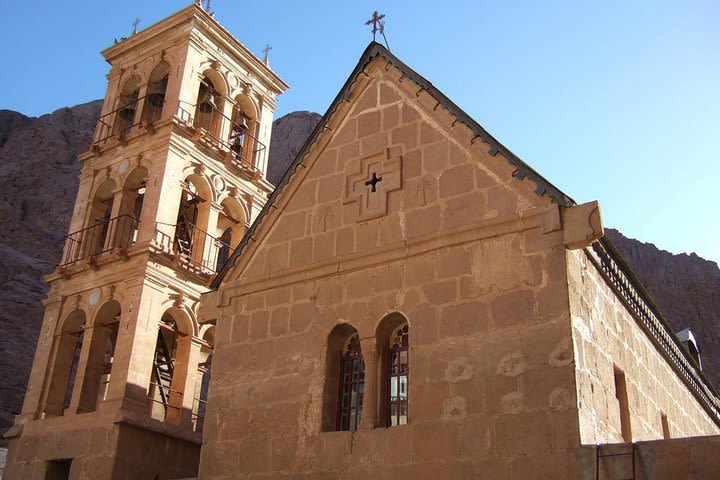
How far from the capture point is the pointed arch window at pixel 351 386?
12078 mm

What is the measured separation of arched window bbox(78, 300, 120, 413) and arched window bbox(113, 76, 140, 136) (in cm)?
642

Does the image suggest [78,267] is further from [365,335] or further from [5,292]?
[5,292]

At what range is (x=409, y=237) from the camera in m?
12.1

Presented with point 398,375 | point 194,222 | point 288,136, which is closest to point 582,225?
point 398,375

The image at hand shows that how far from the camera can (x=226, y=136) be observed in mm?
24516

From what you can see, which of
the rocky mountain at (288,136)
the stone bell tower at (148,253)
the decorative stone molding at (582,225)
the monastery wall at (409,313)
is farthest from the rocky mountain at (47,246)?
the decorative stone molding at (582,225)

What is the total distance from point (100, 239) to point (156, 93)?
4863mm

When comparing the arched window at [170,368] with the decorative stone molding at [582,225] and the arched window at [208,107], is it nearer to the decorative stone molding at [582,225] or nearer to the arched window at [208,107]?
the arched window at [208,107]

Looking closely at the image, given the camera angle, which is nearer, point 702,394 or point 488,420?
point 488,420

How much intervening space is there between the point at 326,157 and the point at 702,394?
1116 centimetres

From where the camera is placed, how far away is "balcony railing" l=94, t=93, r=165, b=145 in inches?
946

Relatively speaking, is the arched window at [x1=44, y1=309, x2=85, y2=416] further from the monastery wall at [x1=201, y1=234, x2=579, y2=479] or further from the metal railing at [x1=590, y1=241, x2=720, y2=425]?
the metal railing at [x1=590, y1=241, x2=720, y2=425]

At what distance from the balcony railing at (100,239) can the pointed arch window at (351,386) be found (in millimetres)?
11159

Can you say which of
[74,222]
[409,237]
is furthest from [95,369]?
[409,237]
